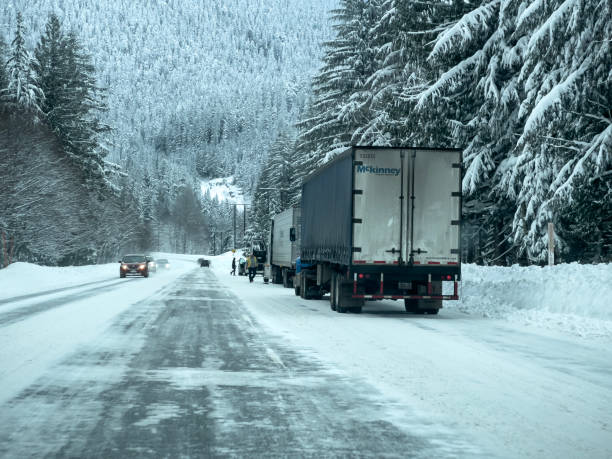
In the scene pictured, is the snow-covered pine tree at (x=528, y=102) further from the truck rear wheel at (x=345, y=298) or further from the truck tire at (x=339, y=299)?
the truck tire at (x=339, y=299)

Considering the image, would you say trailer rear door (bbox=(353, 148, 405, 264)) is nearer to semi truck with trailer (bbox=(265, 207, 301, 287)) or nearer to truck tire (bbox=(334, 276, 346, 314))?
truck tire (bbox=(334, 276, 346, 314))

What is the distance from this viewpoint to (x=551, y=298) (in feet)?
58.4

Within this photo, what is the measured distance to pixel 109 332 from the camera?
1391cm

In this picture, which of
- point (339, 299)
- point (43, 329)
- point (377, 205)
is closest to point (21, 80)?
point (339, 299)

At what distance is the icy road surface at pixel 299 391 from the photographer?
5988 millimetres

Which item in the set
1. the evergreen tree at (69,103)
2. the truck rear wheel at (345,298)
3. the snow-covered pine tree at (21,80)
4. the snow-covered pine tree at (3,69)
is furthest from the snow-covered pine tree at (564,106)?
the evergreen tree at (69,103)

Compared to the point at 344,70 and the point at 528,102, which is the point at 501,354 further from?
the point at 344,70

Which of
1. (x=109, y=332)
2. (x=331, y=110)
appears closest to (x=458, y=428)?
(x=109, y=332)

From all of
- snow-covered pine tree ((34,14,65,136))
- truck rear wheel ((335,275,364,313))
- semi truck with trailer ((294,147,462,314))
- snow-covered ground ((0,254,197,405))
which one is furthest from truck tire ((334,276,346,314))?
snow-covered pine tree ((34,14,65,136))

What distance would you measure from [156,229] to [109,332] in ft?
607

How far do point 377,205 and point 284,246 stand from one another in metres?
18.2

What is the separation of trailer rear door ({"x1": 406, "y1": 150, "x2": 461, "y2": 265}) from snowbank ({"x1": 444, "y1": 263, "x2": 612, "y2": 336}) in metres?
2.19

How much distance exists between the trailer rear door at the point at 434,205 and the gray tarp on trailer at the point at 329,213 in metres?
1.47

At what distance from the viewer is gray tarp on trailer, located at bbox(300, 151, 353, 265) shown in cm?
1848
